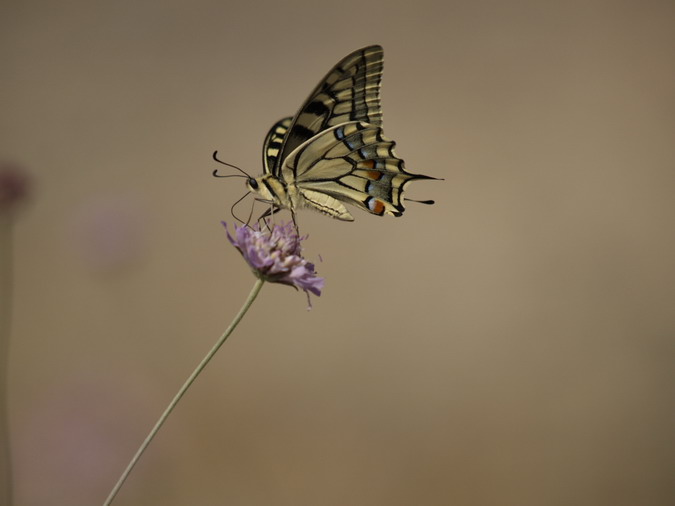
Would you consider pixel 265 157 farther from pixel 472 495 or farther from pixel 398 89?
pixel 398 89

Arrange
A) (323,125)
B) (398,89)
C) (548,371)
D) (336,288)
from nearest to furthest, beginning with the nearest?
(323,125) < (548,371) < (336,288) < (398,89)

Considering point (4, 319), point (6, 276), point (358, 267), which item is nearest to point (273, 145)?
point (4, 319)

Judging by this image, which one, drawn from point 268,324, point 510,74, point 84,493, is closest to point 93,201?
point 268,324

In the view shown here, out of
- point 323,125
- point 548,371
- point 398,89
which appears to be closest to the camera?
point 323,125

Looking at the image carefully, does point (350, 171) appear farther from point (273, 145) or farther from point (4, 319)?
point (4, 319)

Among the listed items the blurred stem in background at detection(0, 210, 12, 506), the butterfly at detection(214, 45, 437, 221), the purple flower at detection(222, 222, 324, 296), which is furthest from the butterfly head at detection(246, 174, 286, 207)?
the blurred stem in background at detection(0, 210, 12, 506)

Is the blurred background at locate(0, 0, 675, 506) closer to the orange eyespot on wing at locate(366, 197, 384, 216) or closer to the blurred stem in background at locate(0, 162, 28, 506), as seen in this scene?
the blurred stem in background at locate(0, 162, 28, 506)
